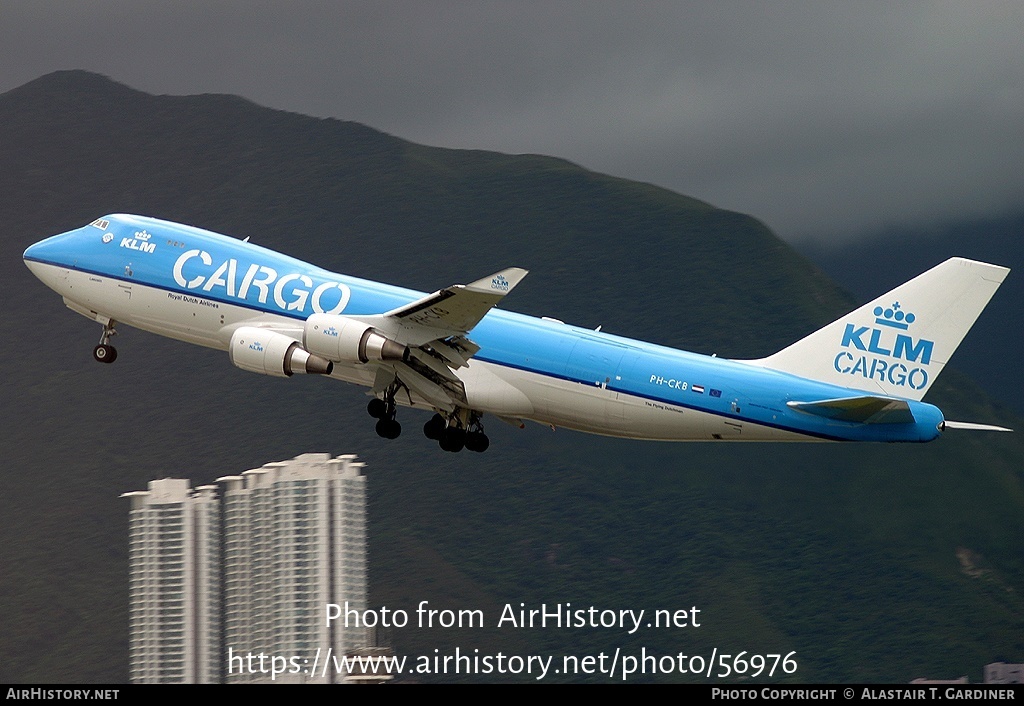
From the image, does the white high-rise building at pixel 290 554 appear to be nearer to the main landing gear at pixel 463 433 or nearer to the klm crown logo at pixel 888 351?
the main landing gear at pixel 463 433

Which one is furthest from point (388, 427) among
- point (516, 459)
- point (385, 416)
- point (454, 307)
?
point (516, 459)

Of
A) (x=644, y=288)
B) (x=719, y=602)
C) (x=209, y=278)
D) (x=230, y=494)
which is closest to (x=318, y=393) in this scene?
(x=230, y=494)

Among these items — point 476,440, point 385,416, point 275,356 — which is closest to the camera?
point 275,356

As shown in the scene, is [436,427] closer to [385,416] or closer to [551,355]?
[385,416]

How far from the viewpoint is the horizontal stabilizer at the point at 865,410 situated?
41656 millimetres

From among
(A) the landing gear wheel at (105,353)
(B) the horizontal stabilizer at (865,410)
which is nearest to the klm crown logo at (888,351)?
(B) the horizontal stabilizer at (865,410)

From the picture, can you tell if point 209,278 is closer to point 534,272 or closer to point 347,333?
point 347,333

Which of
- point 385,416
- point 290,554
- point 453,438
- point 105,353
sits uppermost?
point 290,554

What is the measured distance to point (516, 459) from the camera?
11525 cm

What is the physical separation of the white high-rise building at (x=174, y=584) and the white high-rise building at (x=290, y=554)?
4.67 feet

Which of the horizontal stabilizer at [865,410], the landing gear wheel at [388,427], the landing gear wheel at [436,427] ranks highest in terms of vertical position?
the landing gear wheel at [436,427]

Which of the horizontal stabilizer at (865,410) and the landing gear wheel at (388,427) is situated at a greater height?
the landing gear wheel at (388,427)

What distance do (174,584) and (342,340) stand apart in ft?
231

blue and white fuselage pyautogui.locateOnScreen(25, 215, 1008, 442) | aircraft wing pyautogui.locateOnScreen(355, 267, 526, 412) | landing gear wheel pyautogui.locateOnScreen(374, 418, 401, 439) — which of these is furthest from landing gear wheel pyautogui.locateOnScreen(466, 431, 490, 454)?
landing gear wheel pyautogui.locateOnScreen(374, 418, 401, 439)
